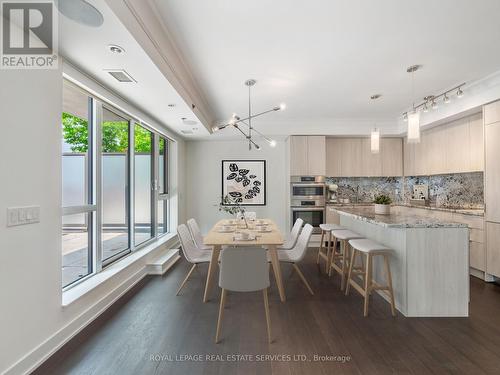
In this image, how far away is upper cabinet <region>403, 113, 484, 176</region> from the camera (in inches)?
157

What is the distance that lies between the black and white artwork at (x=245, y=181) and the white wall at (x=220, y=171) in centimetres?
10

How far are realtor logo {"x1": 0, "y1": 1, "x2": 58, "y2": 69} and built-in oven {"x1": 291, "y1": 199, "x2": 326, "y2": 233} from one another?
4601 millimetres

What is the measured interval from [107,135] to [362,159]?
16.4 ft

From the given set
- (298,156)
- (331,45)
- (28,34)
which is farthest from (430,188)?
(28,34)

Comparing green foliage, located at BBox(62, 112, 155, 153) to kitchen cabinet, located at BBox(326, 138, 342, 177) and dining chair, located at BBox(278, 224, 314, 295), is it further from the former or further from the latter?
kitchen cabinet, located at BBox(326, 138, 342, 177)

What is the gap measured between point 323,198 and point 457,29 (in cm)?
360

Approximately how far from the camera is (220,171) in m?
6.13

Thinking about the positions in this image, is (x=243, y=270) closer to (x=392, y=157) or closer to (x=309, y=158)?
(x=309, y=158)

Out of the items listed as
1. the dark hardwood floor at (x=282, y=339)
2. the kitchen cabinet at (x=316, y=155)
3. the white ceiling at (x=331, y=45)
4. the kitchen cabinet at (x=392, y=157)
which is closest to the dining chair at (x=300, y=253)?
the dark hardwood floor at (x=282, y=339)

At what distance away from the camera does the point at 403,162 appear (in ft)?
18.9

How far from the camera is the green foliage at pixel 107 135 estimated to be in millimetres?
2750

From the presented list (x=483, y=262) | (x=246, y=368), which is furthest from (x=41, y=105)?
(x=483, y=262)

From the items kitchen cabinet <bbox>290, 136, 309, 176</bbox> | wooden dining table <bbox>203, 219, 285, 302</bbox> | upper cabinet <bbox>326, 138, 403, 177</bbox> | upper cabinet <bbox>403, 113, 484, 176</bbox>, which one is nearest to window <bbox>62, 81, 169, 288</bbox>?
wooden dining table <bbox>203, 219, 285, 302</bbox>

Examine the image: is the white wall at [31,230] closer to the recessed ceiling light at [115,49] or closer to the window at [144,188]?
the recessed ceiling light at [115,49]
